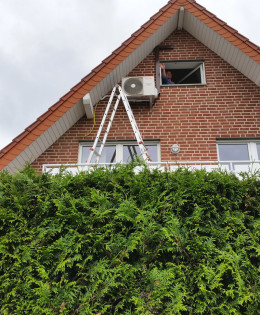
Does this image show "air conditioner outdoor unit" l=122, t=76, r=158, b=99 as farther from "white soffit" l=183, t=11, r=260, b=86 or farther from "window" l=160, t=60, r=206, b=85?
"white soffit" l=183, t=11, r=260, b=86

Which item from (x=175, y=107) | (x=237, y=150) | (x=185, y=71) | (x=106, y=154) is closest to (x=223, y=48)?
(x=185, y=71)

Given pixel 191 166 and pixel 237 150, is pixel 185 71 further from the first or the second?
pixel 191 166

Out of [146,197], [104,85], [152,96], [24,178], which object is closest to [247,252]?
[146,197]

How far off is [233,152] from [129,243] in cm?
491

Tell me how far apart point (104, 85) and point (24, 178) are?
4409 millimetres

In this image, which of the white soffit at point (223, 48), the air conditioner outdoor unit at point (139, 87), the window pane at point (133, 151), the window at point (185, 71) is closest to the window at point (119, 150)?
the window pane at point (133, 151)

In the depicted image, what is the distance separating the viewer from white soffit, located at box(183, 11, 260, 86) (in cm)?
887

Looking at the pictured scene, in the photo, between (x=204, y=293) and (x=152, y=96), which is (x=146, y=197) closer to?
(x=204, y=293)

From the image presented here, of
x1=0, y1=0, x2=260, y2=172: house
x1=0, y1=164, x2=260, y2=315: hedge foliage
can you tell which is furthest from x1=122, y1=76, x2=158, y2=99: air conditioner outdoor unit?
x1=0, y1=164, x2=260, y2=315: hedge foliage

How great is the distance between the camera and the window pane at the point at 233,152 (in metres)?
8.64

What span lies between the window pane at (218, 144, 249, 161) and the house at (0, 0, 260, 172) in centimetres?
2

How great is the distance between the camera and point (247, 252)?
4.66 metres

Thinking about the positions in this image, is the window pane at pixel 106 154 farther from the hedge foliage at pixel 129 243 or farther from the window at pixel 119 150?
the hedge foliage at pixel 129 243

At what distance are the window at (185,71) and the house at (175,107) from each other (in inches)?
3.6
